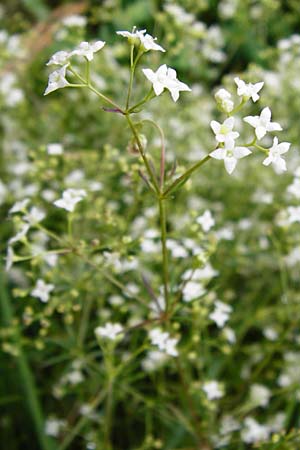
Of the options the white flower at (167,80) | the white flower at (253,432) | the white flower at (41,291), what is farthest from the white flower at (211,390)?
the white flower at (167,80)

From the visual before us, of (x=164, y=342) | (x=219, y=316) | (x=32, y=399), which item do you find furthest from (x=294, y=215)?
(x=32, y=399)

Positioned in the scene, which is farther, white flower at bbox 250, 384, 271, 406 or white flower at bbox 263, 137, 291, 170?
white flower at bbox 250, 384, 271, 406

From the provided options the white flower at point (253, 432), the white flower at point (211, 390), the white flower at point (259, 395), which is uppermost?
the white flower at point (259, 395)

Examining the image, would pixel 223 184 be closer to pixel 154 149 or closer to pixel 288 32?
pixel 154 149

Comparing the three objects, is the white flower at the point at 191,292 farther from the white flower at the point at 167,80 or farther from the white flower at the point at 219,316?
the white flower at the point at 167,80

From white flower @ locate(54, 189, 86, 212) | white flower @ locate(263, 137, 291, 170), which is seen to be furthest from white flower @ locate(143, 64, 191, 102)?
white flower @ locate(54, 189, 86, 212)

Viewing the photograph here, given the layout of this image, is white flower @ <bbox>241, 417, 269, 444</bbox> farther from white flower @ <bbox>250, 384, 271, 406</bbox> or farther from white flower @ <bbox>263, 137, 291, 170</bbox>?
white flower @ <bbox>263, 137, 291, 170</bbox>
